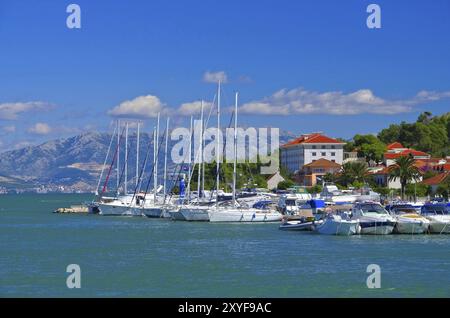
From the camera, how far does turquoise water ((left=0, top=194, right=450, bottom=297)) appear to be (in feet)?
112

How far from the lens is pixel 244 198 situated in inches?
3999

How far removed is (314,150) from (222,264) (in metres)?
135

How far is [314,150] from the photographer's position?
177500 millimetres

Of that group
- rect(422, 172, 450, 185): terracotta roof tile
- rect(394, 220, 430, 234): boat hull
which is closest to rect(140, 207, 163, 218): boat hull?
rect(394, 220, 430, 234): boat hull

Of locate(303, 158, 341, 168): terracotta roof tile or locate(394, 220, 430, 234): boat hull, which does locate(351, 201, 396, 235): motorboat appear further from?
locate(303, 158, 341, 168): terracotta roof tile

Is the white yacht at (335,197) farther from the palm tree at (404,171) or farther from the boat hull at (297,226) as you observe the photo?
the boat hull at (297,226)

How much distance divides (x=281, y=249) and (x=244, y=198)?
50.0 meters

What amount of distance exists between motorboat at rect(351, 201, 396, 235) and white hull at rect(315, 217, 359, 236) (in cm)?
46

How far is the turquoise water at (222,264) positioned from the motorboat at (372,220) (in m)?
1.35

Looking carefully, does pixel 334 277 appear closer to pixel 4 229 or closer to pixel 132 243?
pixel 132 243

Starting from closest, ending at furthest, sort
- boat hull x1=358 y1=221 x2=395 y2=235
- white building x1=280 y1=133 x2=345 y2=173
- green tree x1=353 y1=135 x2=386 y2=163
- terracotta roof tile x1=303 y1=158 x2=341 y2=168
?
boat hull x1=358 y1=221 x2=395 y2=235
green tree x1=353 y1=135 x2=386 y2=163
terracotta roof tile x1=303 y1=158 x2=341 y2=168
white building x1=280 y1=133 x2=345 y2=173

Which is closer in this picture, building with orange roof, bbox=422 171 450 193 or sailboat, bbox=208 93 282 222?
sailboat, bbox=208 93 282 222

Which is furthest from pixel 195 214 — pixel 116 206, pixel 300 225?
pixel 116 206
